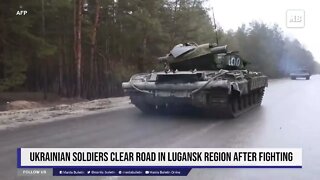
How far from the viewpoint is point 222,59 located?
1138 cm

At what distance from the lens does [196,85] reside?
9438 mm

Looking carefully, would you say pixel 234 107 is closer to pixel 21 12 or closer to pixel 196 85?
pixel 196 85

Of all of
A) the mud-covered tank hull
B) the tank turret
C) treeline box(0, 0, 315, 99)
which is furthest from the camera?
treeline box(0, 0, 315, 99)

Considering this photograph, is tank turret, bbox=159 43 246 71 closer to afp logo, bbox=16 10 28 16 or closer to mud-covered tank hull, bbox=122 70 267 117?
mud-covered tank hull, bbox=122 70 267 117

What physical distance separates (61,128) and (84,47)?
15525mm

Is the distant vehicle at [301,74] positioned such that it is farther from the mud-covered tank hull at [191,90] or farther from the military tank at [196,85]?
the mud-covered tank hull at [191,90]

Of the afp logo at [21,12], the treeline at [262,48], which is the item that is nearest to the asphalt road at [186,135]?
the afp logo at [21,12]

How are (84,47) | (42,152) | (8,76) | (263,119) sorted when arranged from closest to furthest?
(42,152) → (263,119) → (8,76) → (84,47)

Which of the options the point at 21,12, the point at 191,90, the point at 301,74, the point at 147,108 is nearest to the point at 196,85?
the point at 191,90

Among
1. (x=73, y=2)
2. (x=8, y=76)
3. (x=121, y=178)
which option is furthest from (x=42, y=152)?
(x=73, y=2)

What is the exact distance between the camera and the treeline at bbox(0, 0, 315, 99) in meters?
15.6

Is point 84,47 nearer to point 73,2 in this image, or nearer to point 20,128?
point 73,2

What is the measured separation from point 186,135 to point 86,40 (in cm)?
1544

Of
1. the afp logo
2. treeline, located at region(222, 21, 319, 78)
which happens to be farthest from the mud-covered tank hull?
treeline, located at region(222, 21, 319, 78)
